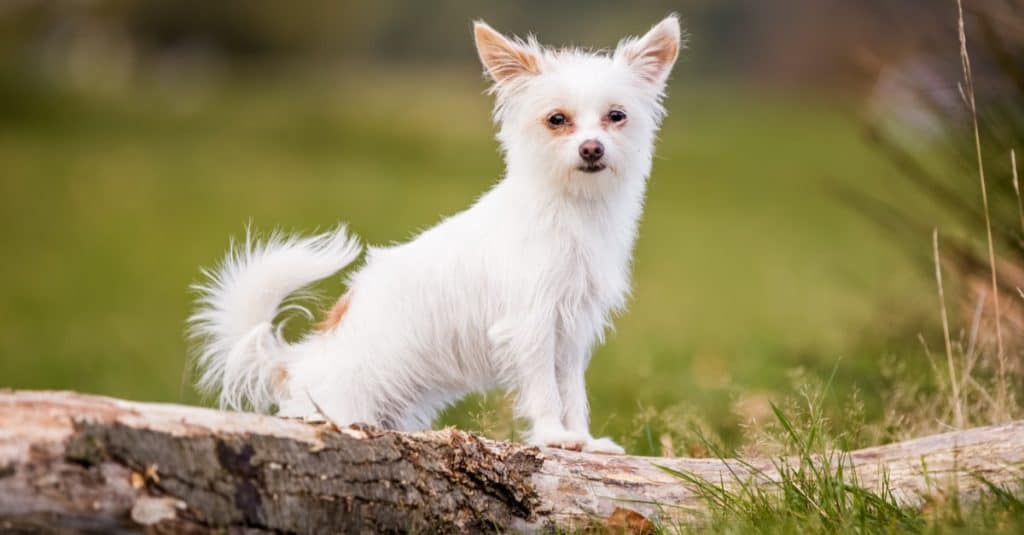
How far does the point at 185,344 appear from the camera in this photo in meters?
10.4

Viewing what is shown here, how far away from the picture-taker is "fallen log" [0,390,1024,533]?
2.74m

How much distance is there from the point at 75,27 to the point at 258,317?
2858 cm

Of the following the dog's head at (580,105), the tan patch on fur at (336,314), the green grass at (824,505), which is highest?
the dog's head at (580,105)

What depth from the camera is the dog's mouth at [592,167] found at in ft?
13.2

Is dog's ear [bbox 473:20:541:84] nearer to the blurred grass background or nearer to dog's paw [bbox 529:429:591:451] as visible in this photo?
the blurred grass background

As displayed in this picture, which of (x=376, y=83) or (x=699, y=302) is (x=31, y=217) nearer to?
(x=699, y=302)

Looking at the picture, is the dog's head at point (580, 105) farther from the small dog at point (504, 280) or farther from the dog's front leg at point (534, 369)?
the dog's front leg at point (534, 369)

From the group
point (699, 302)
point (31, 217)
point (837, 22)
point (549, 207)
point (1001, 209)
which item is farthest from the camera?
point (837, 22)

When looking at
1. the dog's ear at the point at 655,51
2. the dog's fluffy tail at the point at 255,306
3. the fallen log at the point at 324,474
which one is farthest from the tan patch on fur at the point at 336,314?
the dog's ear at the point at 655,51

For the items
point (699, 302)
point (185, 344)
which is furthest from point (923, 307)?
point (185, 344)

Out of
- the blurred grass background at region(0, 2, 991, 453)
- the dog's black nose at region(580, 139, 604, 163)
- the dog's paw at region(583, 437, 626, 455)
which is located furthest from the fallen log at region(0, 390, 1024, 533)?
the dog's black nose at region(580, 139, 604, 163)

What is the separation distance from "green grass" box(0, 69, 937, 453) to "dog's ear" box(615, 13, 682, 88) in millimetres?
1294

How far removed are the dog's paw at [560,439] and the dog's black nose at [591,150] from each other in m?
0.91

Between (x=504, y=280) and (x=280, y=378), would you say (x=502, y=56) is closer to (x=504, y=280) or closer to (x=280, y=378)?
(x=504, y=280)
